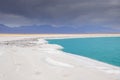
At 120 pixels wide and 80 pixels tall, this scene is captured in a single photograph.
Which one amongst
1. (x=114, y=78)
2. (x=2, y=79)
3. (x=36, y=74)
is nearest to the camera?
(x=2, y=79)

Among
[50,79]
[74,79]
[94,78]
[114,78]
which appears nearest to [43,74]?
[50,79]

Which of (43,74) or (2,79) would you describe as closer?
(2,79)

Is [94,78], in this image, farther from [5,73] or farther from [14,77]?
[5,73]

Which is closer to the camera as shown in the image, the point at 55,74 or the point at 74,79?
the point at 74,79

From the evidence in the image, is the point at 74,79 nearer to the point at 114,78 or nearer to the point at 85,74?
the point at 85,74

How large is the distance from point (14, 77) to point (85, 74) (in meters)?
2.07

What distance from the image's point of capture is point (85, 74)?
18.9 feet

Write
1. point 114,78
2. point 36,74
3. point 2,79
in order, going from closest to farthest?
point 2,79
point 114,78
point 36,74

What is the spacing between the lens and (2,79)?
16.6 ft

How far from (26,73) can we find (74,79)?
1591mm

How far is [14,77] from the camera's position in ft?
17.6

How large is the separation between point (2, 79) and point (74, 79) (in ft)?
6.24

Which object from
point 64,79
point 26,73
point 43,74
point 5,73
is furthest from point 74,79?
point 5,73

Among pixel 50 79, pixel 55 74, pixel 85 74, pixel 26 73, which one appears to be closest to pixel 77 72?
pixel 85 74
